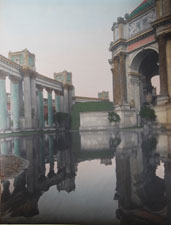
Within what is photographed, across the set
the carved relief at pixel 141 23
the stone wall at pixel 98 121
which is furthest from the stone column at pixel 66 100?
the carved relief at pixel 141 23

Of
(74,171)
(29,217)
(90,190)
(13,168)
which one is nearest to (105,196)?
(90,190)

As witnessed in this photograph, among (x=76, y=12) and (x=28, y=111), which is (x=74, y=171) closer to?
(x=28, y=111)

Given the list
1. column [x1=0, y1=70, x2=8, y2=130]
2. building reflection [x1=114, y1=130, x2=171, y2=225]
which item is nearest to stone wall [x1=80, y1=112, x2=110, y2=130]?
column [x1=0, y1=70, x2=8, y2=130]

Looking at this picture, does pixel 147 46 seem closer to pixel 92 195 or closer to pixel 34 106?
pixel 34 106

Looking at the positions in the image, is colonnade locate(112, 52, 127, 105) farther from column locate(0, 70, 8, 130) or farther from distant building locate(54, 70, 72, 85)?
column locate(0, 70, 8, 130)

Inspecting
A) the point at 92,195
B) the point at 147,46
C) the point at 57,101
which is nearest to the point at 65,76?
the point at 57,101

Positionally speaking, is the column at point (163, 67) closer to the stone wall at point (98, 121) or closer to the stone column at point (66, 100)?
the stone wall at point (98, 121)

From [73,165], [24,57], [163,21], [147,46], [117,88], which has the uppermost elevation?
[147,46]

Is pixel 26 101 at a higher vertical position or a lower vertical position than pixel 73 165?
higher

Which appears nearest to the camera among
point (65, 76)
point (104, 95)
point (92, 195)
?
point (92, 195)

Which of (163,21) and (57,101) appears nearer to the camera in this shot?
(57,101)

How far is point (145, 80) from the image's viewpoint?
11.1 metres

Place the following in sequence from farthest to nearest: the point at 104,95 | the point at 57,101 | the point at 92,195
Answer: the point at 57,101 → the point at 104,95 → the point at 92,195

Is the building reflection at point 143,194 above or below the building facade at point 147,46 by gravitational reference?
below
